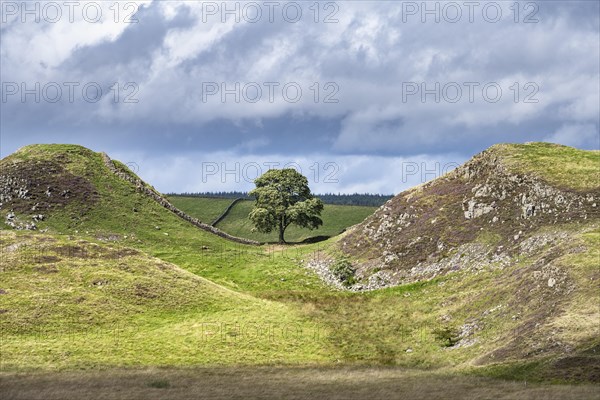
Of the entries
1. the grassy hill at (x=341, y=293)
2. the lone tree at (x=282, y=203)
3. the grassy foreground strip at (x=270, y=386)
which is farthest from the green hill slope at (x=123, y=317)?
the lone tree at (x=282, y=203)

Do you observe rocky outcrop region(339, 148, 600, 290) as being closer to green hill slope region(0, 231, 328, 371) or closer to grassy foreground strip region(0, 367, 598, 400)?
green hill slope region(0, 231, 328, 371)

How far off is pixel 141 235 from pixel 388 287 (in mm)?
49254

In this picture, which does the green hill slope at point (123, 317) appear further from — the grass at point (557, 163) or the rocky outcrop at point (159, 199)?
the rocky outcrop at point (159, 199)

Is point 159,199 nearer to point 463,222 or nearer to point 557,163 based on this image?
point 463,222

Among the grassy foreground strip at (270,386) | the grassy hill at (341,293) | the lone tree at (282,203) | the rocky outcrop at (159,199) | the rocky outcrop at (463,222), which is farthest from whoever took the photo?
the lone tree at (282,203)

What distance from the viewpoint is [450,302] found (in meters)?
68.6

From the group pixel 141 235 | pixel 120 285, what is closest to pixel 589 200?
pixel 120 285

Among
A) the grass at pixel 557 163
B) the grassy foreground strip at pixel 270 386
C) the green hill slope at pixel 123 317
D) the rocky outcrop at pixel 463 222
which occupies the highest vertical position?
the grass at pixel 557 163

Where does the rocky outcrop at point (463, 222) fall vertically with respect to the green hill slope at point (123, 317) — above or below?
above

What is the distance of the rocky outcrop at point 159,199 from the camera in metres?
129

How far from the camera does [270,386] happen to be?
4009 centimetres

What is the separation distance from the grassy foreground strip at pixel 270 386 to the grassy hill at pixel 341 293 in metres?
1.11

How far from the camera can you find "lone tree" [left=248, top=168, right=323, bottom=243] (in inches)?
5153

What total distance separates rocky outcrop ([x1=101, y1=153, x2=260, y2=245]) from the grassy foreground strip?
8020 cm
